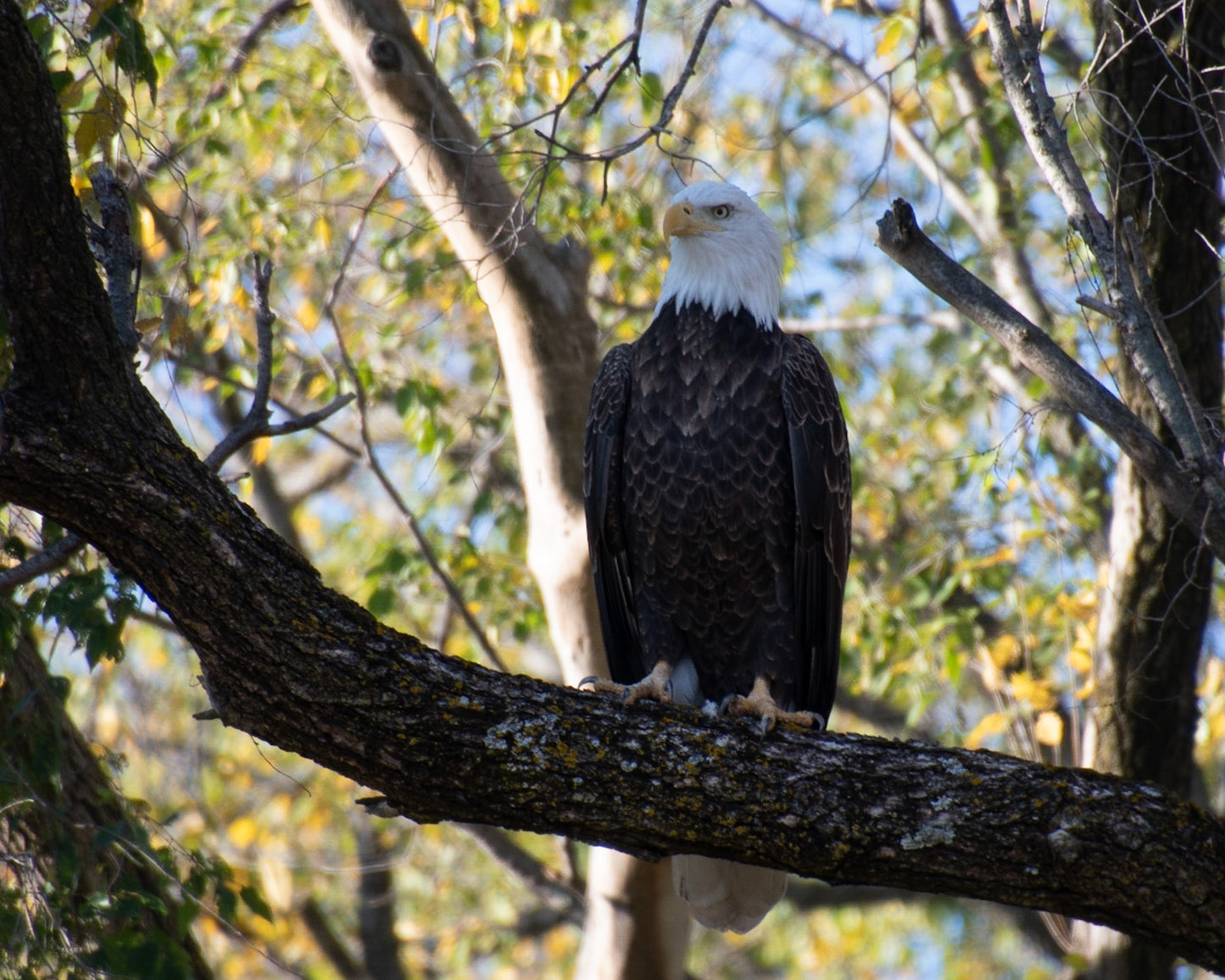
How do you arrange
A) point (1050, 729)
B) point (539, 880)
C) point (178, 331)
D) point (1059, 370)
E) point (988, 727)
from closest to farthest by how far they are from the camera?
point (1059, 370)
point (178, 331)
point (1050, 729)
point (988, 727)
point (539, 880)

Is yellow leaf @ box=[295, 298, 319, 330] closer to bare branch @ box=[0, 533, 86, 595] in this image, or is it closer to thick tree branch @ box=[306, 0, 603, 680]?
thick tree branch @ box=[306, 0, 603, 680]

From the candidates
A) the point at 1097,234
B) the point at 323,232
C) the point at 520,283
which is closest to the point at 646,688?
the point at 520,283

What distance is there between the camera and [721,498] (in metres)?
4.18

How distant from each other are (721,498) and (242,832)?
5074 millimetres

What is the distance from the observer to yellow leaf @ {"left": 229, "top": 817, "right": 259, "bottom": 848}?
26.1 feet

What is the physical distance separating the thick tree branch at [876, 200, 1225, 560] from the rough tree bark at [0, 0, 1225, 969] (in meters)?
0.85

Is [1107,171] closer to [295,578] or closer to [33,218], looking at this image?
[295,578]

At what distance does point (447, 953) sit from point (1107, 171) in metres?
7.56

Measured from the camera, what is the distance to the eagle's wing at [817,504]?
416 centimetres

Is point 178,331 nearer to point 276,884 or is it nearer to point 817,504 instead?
point 817,504

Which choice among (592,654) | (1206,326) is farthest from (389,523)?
(1206,326)

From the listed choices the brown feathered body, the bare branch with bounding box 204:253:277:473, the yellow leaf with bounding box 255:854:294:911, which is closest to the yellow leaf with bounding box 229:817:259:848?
the yellow leaf with bounding box 255:854:294:911

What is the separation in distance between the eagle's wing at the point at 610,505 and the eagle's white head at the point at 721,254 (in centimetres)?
34

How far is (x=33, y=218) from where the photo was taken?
8.55ft
